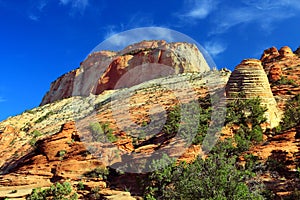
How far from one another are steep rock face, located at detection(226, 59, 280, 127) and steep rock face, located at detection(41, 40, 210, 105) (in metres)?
39.0

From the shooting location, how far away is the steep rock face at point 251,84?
25.7m

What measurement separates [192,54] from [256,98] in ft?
163

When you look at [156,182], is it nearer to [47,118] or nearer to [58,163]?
[58,163]

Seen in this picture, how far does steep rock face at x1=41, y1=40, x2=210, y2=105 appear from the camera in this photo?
6994 cm

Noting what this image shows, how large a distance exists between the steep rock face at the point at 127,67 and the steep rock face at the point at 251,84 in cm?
3903

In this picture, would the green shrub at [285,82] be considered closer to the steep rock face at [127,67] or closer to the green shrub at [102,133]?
the green shrub at [102,133]

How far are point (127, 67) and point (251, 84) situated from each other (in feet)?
171

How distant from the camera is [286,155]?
1752cm

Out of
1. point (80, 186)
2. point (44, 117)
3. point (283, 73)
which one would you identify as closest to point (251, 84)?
point (80, 186)

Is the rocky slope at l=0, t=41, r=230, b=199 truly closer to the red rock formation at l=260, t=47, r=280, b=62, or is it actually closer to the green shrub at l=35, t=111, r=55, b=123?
the green shrub at l=35, t=111, r=55, b=123

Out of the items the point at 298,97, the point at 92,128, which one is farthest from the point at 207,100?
the point at 92,128

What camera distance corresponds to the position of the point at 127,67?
76438 millimetres

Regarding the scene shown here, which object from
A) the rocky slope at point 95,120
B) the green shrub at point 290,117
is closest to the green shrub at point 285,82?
the rocky slope at point 95,120

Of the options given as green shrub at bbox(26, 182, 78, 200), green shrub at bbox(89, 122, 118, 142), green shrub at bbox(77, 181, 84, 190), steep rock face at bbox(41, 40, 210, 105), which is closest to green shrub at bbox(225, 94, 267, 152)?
green shrub at bbox(89, 122, 118, 142)
